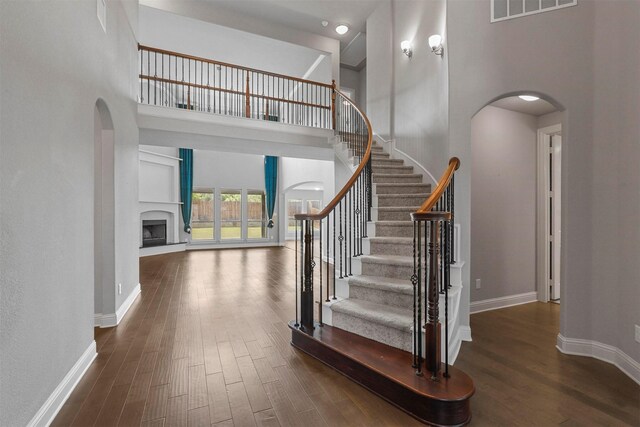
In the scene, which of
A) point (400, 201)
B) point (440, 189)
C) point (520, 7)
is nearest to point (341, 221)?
point (400, 201)

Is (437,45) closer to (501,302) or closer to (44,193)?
(501,302)

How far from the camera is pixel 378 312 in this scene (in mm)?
2689

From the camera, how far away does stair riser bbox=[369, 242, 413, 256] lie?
3.33m

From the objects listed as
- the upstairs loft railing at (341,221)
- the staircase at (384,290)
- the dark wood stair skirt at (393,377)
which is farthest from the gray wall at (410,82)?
the dark wood stair skirt at (393,377)

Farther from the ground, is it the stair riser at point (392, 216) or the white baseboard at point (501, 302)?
the stair riser at point (392, 216)

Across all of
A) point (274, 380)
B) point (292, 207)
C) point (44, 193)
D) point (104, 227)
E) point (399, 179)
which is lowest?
point (274, 380)

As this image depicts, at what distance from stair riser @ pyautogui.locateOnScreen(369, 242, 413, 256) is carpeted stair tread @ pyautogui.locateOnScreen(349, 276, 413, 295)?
0.38 meters

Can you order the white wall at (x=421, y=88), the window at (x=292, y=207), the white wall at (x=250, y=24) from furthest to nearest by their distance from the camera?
1. the window at (x=292, y=207)
2. the white wall at (x=250, y=24)
3. the white wall at (x=421, y=88)

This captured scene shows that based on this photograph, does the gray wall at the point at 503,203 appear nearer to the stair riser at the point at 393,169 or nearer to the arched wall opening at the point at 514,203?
the arched wall opening at the point at 514,203

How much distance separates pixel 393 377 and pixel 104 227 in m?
3.31

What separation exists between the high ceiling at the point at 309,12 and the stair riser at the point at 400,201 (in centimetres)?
466

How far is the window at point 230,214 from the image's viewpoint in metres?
11.4

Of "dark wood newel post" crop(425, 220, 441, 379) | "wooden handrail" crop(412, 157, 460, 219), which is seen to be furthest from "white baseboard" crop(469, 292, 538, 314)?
"dark wood newel post" crop(425, 220, 441, 379)

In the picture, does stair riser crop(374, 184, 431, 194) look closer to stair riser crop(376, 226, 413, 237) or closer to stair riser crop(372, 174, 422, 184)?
stair riser crop(372, 174, 422, 184)
